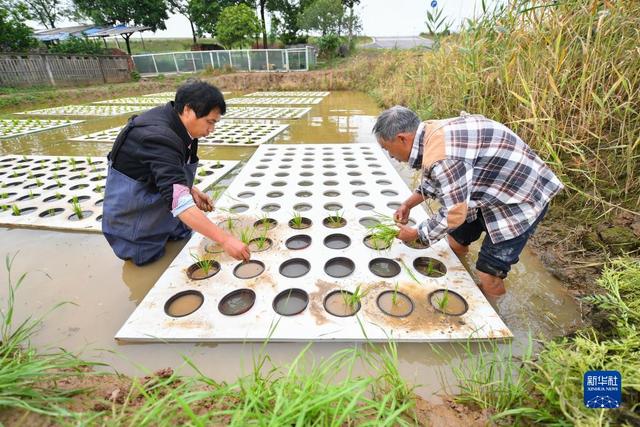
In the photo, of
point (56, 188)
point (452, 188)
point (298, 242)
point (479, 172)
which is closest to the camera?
point (452, 188)

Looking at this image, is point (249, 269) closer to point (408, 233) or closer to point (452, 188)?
point (408, 233)

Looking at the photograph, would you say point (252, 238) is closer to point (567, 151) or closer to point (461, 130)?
point (461, 130)

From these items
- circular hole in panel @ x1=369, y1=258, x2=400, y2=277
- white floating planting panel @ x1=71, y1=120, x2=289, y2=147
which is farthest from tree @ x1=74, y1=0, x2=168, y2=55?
circular hole in panel @ x1=369, y1=258, x2=400, y2=277

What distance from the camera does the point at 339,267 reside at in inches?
83.9

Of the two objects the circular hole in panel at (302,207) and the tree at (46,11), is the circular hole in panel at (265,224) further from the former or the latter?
the tree at (46,11)

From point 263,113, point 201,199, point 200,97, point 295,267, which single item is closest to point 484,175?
point 295,267

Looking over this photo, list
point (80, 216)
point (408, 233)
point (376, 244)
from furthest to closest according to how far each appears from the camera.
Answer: point (80, 216) < point (376, 244) < point (408, 233)

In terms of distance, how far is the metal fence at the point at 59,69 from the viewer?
1195 centimetres

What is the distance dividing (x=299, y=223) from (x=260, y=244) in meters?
0.42

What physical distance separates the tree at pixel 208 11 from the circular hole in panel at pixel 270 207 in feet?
91.8

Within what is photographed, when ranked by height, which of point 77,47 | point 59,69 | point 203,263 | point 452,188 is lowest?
point 203,263

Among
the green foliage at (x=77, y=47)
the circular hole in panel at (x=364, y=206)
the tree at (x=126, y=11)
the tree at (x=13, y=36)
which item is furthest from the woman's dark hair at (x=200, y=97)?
the tree at (x=126, y=11)

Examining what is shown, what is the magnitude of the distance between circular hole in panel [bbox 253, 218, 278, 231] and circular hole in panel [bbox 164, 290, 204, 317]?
789 millimetres

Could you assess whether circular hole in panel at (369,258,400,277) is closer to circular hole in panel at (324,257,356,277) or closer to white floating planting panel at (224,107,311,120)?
circular hole in panel at (324,257,356,277)
